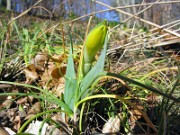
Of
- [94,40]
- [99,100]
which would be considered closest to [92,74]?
[94,40]

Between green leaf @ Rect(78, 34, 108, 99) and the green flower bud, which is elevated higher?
the green flower bud

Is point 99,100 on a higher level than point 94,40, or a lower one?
lower

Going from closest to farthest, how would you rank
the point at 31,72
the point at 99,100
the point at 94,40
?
the point at 94,40, the point at 99,100, the point at 31,72

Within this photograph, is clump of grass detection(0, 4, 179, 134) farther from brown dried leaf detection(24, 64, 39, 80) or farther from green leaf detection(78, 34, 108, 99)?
brown dried leaf detection(24, 64, 39, 80)

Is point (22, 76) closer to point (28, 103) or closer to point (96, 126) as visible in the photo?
point (28, 103)

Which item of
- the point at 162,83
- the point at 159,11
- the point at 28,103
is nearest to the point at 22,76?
the point at 28,103

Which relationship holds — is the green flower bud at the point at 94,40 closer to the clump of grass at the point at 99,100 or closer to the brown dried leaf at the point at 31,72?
the clump of grass at the point at 99,100

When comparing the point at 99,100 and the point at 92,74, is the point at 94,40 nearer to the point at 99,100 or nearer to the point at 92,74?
the point at 92,74

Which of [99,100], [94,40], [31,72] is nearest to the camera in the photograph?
[94,40]

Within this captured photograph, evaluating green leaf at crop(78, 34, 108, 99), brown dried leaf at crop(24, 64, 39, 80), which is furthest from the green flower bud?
brown dried leaf at crop(24, 64, 39, 80)
